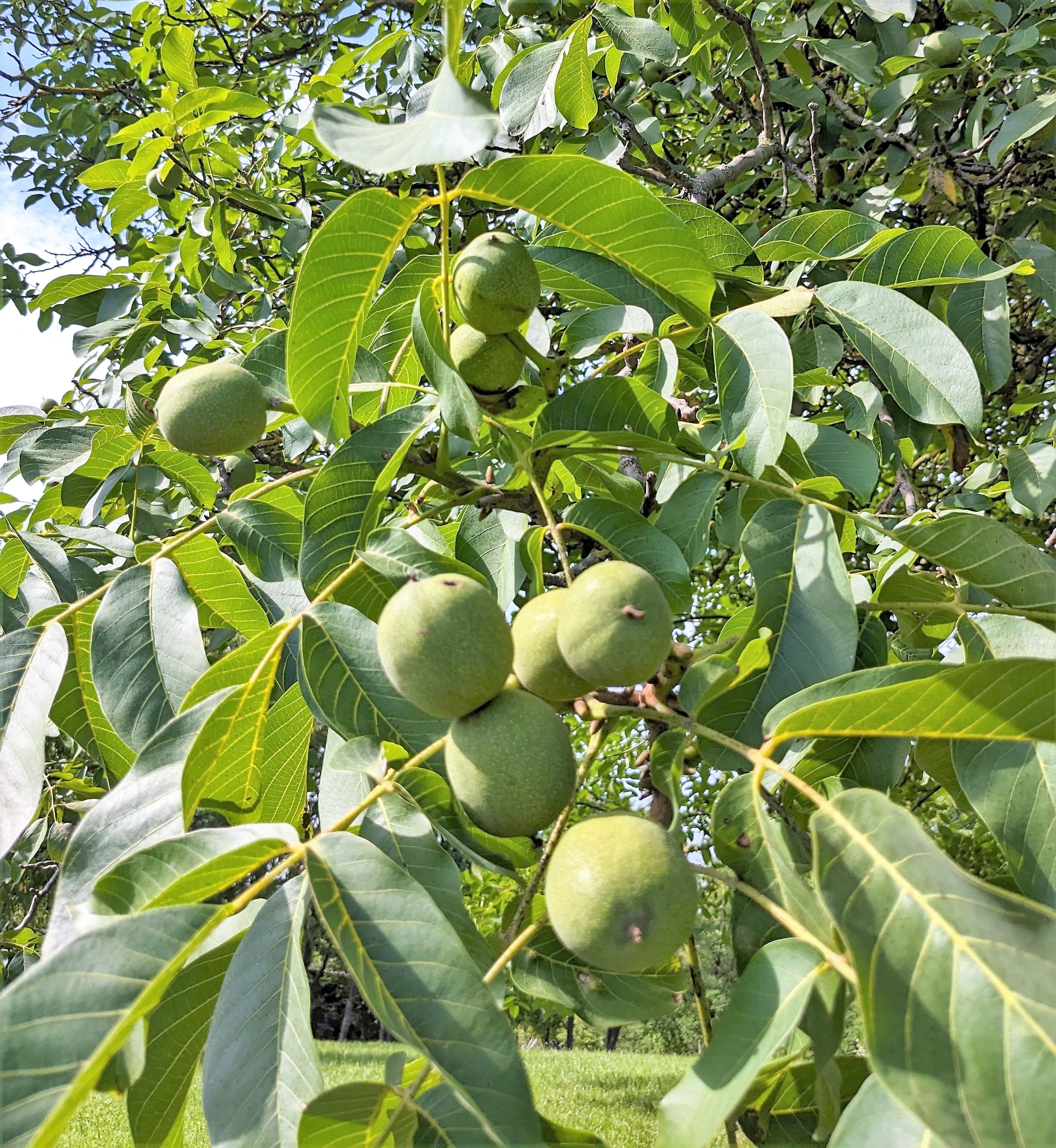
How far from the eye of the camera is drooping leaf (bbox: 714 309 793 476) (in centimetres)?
114

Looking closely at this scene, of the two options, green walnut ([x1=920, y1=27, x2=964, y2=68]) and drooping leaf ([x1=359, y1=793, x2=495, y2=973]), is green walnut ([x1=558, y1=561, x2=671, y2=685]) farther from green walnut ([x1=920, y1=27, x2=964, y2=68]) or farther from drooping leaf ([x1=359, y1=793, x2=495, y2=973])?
green walnut ([x1=920, y1=27, x2=964, y2=68])

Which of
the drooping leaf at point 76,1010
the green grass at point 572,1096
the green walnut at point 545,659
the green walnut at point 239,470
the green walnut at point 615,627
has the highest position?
the drooping leaf at point 76,1010

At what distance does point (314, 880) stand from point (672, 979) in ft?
1.75

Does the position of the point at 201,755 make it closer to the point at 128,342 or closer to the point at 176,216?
the point at 128,342

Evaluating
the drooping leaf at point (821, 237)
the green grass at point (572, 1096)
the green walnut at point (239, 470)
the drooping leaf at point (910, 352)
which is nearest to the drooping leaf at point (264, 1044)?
the drooping leaf at point (910, 352)

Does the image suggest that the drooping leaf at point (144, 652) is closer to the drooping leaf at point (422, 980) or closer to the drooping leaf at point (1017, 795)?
the drooping leaf at point (422, 980)

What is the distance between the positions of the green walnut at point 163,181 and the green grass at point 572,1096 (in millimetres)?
3172

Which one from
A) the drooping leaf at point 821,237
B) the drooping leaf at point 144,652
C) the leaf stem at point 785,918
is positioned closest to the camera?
the leaf stem at point 785,918

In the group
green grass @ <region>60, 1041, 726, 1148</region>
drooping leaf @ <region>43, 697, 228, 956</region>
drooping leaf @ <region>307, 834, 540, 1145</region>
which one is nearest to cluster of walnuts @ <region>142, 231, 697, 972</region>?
drooping leaf @ <region>307, 834, 540, 1145</region>

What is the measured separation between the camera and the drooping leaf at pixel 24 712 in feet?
3.67

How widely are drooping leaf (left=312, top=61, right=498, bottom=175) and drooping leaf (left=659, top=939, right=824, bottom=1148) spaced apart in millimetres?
710

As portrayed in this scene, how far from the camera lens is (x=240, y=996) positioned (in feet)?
2.77

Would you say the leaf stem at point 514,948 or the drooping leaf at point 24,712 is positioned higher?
the drooping leaf at point 24,712

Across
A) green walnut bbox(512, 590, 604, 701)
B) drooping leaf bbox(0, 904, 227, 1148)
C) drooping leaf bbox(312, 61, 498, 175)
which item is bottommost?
green walnut bbox(512, 590, 604, 701)
